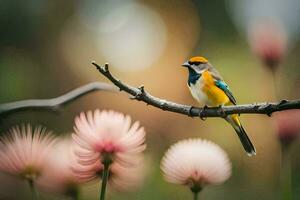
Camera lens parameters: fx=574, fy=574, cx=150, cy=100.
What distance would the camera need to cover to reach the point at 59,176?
342 mm

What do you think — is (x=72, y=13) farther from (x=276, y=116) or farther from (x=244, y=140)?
(x=276, y=116)

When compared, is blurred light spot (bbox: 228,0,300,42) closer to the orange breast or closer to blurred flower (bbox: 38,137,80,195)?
the orange breast

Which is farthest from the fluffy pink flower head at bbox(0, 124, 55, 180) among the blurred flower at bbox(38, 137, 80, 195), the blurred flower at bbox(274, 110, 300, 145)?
the blurred flower at bbox(274, 110, 300, 145)

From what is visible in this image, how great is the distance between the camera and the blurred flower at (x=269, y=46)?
402 mm

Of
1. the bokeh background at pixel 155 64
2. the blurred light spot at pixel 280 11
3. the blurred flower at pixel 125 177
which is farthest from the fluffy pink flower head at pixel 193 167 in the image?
the blurred light spot at pixel 280 11

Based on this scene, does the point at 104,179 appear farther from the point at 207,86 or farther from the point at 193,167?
the point at 207,86

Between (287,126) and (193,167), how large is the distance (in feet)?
0.26

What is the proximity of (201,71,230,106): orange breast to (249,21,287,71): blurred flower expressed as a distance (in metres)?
0.17

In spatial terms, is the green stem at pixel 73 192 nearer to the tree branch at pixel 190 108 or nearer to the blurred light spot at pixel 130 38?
the tree branch at pixel 190 108

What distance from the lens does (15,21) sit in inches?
42.7

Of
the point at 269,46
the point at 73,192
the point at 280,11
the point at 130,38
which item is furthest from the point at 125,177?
the point at 130,38

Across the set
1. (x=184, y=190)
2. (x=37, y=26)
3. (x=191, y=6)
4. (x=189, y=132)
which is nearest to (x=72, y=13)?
(x=37, y=26)

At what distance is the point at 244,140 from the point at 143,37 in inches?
17.6

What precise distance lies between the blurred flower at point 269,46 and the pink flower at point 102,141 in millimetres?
121
